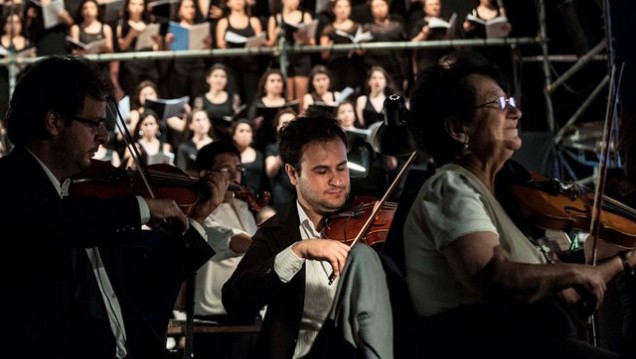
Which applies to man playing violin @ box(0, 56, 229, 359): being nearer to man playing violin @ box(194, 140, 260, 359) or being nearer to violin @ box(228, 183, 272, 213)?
man playing violin @ box(194, 140, 260, 359)

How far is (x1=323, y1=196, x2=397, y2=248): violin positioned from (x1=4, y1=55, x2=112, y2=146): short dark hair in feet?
3.08

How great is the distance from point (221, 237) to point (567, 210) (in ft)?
7.30

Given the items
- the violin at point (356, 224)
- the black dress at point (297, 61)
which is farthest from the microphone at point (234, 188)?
the black dress at point (297, 61)

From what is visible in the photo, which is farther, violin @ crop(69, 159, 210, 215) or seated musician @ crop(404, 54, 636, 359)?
violin @ crop(69, 159, 210, 215)

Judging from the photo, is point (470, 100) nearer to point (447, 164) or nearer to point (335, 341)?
point (447, 164)

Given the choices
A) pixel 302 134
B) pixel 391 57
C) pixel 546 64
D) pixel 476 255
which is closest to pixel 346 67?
pixel 391 57

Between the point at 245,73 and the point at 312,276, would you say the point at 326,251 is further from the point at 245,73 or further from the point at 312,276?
the point at 245,73

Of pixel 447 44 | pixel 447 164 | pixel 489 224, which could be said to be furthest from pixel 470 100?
pixel 447 44

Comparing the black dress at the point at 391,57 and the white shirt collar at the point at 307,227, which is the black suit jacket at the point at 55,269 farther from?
the black dress at the point at 391,57

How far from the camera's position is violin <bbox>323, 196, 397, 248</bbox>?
3338 mm

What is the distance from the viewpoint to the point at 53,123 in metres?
2.91

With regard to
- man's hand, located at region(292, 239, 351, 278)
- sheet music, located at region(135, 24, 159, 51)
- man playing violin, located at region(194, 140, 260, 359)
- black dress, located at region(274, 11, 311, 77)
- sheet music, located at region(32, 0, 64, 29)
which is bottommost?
man playing violin, located at region(194, 140, 260, 359)

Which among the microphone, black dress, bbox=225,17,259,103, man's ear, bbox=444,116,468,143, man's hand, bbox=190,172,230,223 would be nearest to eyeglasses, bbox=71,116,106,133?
man's hand, bbox=190,172,230,223

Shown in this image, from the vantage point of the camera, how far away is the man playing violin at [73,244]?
257 centimetres
